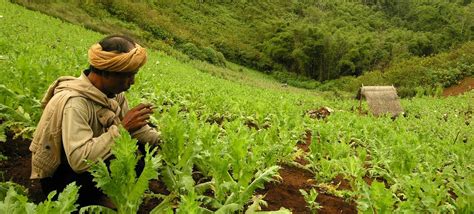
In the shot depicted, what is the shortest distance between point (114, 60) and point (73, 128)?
535 mm

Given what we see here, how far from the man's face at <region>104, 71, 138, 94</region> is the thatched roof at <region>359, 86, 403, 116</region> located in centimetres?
1548

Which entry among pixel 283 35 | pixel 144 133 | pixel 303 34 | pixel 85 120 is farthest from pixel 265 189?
pixel 283 35

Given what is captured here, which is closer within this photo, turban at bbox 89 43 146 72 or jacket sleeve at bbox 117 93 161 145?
turban at bbox 89 43 146 72

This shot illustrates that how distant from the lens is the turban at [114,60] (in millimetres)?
3121

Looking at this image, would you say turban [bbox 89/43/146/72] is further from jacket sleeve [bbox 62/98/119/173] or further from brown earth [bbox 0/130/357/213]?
brown earth [bbox 0/130/357/213]

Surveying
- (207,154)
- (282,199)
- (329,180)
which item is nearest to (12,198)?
(207,154)

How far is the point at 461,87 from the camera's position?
98.7ft

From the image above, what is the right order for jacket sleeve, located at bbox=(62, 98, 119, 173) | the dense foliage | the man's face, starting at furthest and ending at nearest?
the dense foliage, the man's face, jacket sleeve, located at bbox=(62, 98, 119, 173)

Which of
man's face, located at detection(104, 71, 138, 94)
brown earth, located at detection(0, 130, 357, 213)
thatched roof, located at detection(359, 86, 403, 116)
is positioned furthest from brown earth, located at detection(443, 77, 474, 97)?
man's face, located at detection(104, 71, 138, 94)

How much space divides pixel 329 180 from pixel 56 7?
2848 cm

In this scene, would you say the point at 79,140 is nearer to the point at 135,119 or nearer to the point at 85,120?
the point at 85,120

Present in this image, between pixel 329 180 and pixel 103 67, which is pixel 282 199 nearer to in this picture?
pixel 329 180

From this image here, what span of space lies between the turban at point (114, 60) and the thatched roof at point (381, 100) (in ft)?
51.0

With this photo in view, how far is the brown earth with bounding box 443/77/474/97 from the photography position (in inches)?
1151
